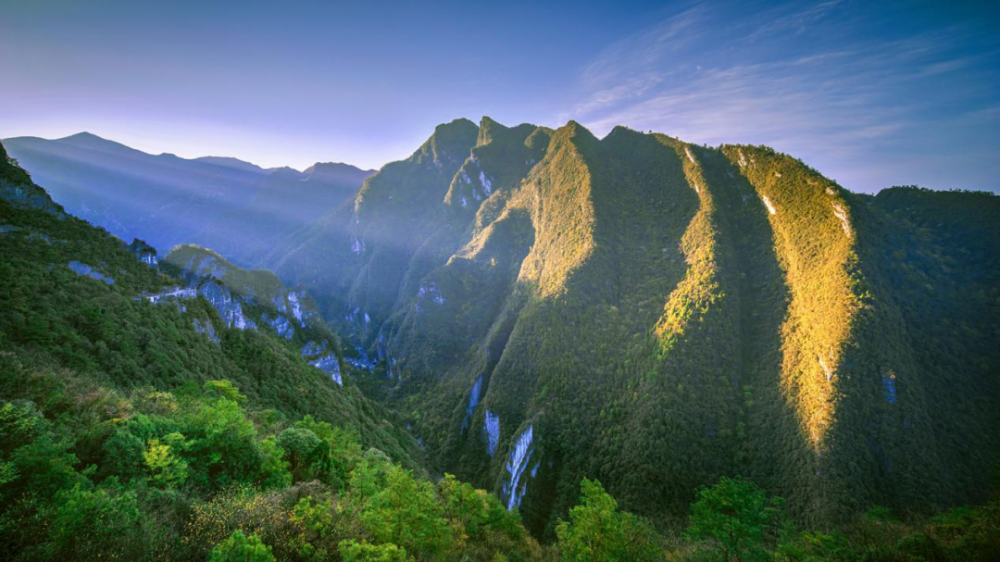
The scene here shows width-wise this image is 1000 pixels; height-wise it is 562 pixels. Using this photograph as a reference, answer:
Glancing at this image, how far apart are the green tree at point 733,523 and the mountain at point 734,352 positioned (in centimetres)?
2235

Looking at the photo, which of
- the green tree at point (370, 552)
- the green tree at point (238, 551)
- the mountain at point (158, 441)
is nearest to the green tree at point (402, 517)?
the mountain at point (158, 441)

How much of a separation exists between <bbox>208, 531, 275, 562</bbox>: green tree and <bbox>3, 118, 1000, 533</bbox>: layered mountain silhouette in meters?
60.9

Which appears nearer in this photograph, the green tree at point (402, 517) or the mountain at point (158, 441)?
the mountain at point (158, 441)

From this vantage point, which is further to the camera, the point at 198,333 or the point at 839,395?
the point at 839,395

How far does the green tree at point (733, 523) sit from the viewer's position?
27750 millimetres

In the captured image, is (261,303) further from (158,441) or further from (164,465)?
(164,465)

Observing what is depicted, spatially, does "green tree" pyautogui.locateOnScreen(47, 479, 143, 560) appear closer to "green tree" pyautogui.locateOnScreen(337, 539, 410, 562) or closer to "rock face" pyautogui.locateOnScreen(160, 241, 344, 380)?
"green tree" pyautogui.locateOnScreen(337, 539, 410, 562)

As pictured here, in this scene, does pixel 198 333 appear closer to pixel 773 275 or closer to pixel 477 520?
pixel 477 520

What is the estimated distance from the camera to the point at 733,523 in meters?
29.3

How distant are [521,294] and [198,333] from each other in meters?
89.0

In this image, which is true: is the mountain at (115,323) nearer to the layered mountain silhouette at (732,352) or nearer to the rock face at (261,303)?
the rock face at (261,303)

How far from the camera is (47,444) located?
10.5 metres

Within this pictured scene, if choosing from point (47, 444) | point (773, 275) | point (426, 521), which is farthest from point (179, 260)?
point (773, 275)

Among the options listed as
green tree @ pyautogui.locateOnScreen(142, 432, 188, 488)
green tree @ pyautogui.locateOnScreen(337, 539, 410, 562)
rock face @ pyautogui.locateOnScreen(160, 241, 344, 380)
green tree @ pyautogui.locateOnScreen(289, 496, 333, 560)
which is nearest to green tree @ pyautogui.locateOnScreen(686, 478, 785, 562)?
green tree @ pyautogui.locateOnScreen(337, 539, 410, 562)
